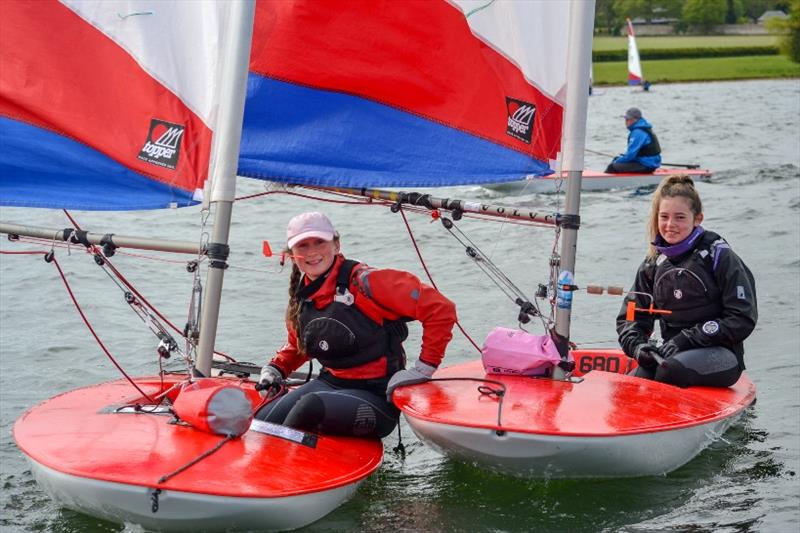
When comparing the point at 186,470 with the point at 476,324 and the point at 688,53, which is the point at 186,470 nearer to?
the point at 476,324

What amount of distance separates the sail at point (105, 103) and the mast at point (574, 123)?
1.69 metres

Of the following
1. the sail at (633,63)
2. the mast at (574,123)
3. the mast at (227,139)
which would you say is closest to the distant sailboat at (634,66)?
the sail at (633,63)

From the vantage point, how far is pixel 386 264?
11.6 m

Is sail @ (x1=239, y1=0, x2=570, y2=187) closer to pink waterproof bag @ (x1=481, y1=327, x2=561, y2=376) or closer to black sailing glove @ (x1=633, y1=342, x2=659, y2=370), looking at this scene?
pink waterproof bag @ (x1=481, y1=327, x2=561, y2=376)

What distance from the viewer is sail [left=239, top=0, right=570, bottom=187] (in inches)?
216

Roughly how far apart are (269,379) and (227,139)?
1.15 metres

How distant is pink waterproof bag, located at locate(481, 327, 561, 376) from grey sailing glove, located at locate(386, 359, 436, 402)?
0.40m

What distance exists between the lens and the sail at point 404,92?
5496 mm

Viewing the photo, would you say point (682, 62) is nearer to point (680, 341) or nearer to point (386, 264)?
point (386, 264)

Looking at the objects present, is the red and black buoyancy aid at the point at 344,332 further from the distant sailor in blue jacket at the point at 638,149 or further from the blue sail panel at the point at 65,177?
the distant sailor in blue jacket at the point at 638,149

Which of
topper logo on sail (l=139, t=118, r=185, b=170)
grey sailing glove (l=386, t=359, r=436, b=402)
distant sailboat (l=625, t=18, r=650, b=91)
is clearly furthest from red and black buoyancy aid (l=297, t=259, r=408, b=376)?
distant sailboat (l=625, t=18, r=650, b=91)

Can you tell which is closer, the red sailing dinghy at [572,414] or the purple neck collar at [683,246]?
the red sailing dinghy at [572,414]

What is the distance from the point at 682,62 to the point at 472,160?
55.3 meters

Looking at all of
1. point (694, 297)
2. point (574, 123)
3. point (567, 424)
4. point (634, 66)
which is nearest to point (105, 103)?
point (574, 123)
